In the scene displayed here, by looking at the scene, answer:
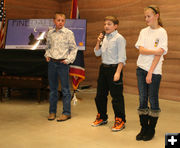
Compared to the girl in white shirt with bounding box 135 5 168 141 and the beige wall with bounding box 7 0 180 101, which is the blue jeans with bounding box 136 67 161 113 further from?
the beige wall with bounding box 7 0 180 101

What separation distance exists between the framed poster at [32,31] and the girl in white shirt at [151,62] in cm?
225

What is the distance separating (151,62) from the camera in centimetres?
264

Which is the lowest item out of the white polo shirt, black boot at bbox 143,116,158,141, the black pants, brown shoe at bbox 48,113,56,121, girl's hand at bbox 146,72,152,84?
brown shoe at bbox 48,113,56,121

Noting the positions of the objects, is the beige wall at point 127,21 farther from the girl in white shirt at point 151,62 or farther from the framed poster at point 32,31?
the girl in white shirt at point 151,62

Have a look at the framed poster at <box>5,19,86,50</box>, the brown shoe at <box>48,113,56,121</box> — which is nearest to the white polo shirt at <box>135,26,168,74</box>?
the brown shoe at <box>48,113,56,121</box>

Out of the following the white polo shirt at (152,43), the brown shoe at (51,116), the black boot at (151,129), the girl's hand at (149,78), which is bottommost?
the brown shoe at (51,116)

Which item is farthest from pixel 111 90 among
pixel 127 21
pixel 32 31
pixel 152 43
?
pixel 127 21

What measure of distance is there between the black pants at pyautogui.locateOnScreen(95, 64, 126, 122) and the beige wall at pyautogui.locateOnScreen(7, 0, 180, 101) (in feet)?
7.33

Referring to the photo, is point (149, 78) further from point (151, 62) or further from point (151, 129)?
point (151, 129)

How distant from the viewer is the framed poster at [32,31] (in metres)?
4.82

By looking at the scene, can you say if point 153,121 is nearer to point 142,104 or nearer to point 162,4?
point 142,104

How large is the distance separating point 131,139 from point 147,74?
27.8 inches

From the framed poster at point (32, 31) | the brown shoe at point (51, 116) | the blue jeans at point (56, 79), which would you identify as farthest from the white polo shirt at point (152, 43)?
the framed poster at point (32, 31)

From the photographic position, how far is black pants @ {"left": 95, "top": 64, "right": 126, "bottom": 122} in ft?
9.79
